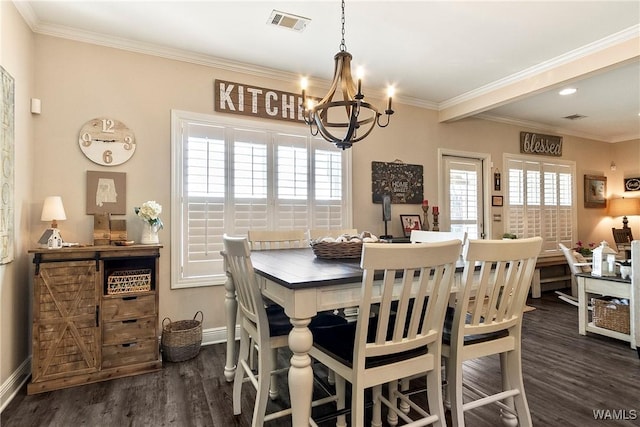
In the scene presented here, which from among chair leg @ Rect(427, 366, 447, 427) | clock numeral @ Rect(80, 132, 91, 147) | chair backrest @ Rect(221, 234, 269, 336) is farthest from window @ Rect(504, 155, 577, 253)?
clock numeral @ Rect(80, 132, 91, 147)

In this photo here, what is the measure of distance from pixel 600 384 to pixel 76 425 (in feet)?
10.9

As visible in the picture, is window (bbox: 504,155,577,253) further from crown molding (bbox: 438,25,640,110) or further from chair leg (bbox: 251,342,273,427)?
chair leg (bbox: 251,342,273,427)

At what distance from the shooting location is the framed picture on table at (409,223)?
4.27 metres

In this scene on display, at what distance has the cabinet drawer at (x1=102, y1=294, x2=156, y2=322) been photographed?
8.17 ft

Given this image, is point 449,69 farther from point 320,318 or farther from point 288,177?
point 320,318

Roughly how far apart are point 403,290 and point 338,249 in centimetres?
76

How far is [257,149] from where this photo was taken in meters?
3.44

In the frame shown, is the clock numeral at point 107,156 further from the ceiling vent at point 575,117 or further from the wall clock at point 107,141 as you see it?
the ceiling vent at point 575,117

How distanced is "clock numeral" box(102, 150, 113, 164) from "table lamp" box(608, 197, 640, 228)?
7.95m

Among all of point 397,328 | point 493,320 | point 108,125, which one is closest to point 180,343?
point 108,125

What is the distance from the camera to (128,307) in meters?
2.55

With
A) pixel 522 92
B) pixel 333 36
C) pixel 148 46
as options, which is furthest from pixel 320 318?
pixel 522 92

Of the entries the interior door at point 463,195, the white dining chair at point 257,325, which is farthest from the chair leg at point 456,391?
the interior door at point 463,195

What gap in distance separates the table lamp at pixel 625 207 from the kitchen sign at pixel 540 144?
161 cm
